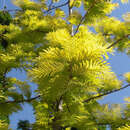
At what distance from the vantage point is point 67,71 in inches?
38.1

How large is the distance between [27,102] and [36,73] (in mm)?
1093

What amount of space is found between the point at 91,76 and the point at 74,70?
0.11 m

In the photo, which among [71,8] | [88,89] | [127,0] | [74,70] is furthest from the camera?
[71,8]

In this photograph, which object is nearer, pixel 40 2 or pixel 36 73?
pixel 36 73

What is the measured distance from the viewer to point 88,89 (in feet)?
3.39

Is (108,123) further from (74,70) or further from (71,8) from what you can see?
(71,8)

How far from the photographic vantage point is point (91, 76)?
97cm

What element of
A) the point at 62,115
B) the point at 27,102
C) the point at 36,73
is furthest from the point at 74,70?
the point at 27,102

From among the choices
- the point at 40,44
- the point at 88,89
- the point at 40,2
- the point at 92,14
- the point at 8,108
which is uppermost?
the point at 40,2

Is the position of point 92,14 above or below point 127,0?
above

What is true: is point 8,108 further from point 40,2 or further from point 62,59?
point 40,2

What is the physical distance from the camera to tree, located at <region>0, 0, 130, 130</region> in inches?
37.2

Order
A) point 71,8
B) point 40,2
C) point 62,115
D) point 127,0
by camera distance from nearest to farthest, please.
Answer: point 62,115 → point 127,0 → point 71,8 → point 40,2

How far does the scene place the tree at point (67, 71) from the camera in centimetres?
95
